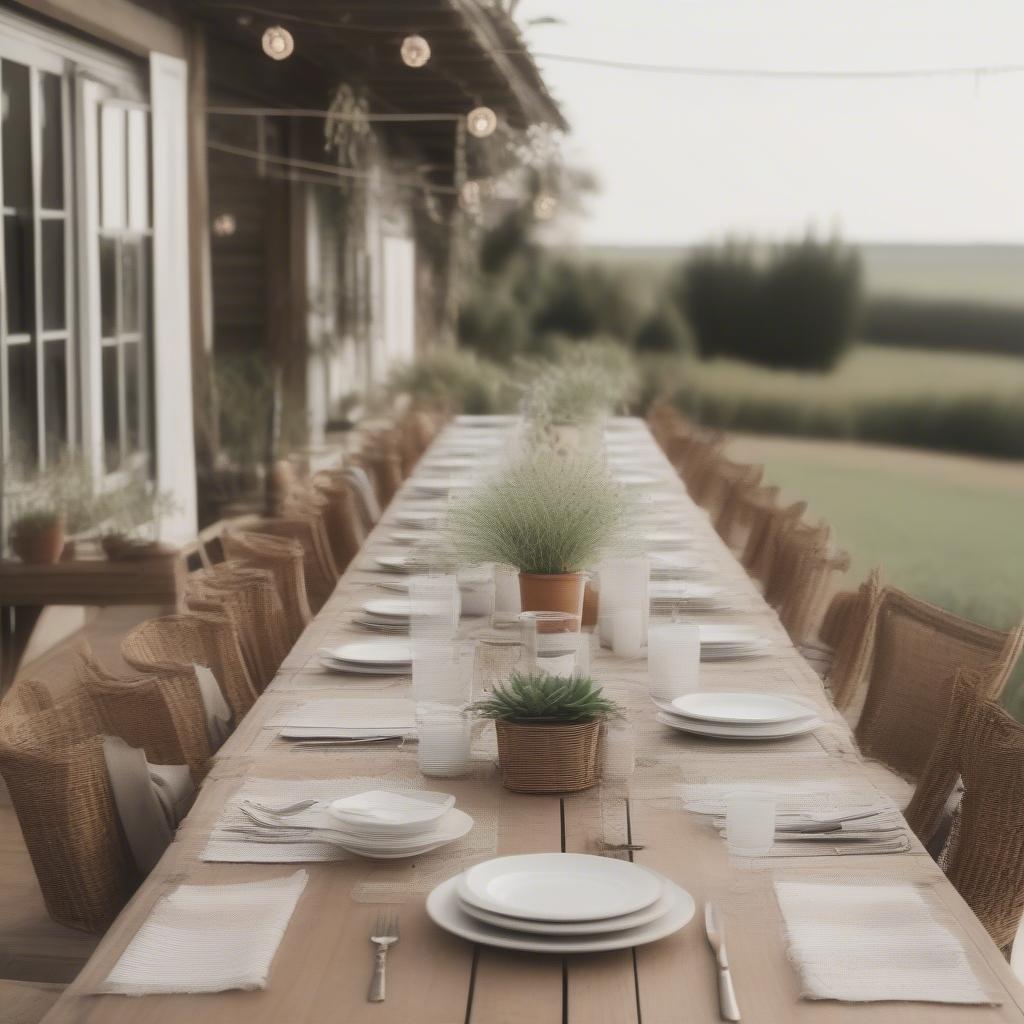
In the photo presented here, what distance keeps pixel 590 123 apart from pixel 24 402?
606 inches

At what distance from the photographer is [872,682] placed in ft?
12.2

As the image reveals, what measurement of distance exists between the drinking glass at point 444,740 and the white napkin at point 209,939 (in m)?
0.44

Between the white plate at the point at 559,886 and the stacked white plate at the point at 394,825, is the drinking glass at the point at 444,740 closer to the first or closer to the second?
the stacked white plate at the point at 394,825

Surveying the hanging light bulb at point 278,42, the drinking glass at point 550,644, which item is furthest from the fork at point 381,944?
the hanging light bulb at point 278,42

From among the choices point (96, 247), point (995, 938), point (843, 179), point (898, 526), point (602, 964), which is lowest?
point (898, 526)

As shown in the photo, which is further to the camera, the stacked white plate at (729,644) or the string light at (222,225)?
the string light at (222,225)

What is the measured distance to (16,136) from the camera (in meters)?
6.07

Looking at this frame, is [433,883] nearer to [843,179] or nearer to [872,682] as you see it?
[872,682]

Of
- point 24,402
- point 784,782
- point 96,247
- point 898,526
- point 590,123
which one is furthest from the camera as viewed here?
point 898,526

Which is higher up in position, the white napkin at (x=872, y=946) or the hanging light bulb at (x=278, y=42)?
the hanging light bulb at (x=278, y=42)

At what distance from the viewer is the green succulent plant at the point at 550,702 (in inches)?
93.2

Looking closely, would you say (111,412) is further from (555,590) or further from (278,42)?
(555,590)

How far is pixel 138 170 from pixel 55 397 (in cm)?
152

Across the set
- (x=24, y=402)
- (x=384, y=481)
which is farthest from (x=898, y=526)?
(x=24, y=402)
